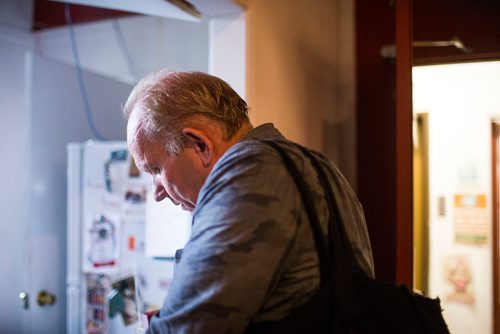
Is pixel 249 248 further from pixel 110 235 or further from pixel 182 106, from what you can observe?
pixel 110 235

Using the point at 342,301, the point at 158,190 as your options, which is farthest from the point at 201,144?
the point at 342,301

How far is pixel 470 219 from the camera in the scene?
95.5 inches

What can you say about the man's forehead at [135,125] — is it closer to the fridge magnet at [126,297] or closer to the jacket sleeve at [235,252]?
the jacket sleeve at [235,252]

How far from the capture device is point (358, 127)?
2.31 m

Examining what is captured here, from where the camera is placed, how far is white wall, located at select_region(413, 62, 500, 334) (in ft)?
7.61

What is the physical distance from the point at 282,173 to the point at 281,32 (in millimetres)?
1252

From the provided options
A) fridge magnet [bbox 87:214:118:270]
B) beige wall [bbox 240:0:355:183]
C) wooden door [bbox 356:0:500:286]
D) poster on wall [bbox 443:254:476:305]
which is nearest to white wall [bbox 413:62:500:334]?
poster on wall [bbox 443:254:476:305]

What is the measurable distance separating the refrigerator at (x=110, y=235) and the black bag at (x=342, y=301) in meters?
1.18

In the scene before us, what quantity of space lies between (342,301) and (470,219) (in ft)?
7.24

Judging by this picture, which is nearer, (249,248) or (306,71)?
(249,248)

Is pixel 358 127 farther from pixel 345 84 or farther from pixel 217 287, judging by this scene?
pixel 217 287

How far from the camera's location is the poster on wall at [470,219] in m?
2.38

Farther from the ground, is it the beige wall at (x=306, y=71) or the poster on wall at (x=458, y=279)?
the beige wall at (x=306, y=71)

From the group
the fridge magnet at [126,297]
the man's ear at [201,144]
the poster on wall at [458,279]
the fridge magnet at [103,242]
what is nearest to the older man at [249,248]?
the man's ear at [201,144]
